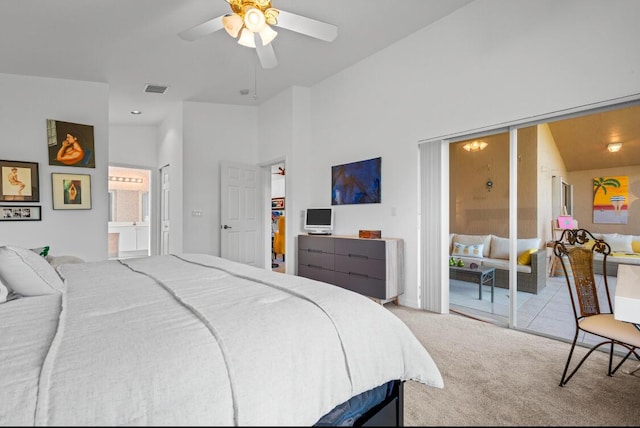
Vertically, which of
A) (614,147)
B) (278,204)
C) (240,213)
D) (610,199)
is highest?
(614,147)

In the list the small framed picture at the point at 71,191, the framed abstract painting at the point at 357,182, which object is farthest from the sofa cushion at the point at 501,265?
the small framed picture at the point at 71,191

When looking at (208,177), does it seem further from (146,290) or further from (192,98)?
(146,290)

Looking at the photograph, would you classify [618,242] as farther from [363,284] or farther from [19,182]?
[19,182]

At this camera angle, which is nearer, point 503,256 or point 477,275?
point 503,256

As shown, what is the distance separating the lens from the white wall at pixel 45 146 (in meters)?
3.72

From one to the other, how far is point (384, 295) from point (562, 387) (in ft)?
5.65

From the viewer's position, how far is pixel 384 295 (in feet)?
11.1

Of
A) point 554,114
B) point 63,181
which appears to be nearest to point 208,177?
point 63,181

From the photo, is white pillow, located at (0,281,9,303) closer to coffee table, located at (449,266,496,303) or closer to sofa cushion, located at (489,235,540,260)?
coffee table, located at (449,266,496,303)

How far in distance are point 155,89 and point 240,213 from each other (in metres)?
2.20

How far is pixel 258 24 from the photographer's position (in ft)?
7.45

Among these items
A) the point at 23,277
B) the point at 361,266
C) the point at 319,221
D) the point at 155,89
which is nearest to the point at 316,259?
the point at 319,221

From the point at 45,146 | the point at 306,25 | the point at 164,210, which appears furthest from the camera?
the point at 164,210

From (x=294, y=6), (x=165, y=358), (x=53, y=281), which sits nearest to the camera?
(x=165, y=358)
